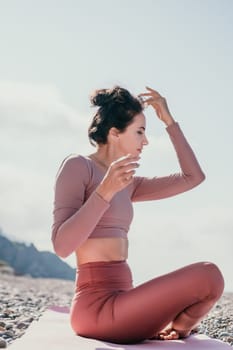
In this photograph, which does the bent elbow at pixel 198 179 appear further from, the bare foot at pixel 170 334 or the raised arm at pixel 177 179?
the bare foot at pixel 170 334

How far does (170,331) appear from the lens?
5.40 m

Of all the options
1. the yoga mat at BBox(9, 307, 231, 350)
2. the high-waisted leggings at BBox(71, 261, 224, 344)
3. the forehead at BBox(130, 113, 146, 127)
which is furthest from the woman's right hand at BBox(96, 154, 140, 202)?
the yoga mat at BBox(9, 307, 231, 350)

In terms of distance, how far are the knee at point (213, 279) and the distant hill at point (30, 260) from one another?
221 ft

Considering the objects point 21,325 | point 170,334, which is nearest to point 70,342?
point 170,334

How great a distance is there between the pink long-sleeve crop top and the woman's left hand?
83mm

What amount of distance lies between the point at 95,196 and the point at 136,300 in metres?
0.82

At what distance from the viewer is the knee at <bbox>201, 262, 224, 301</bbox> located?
4863 mm

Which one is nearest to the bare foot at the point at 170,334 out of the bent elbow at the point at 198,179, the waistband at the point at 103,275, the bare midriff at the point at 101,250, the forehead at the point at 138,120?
the waistband at the point at 103,275

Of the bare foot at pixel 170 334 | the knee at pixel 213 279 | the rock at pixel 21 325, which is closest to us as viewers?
the knee at pixel 213 279

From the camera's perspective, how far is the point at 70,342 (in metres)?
4.87

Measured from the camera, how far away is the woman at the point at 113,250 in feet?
15.5

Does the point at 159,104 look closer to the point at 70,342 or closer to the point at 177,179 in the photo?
the point at 177,179

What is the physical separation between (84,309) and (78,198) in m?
0.81

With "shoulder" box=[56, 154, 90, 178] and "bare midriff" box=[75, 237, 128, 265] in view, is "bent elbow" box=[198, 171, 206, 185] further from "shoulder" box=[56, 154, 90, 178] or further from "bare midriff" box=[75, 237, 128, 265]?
"shoulder" box=[56, 154, 90, 178]
